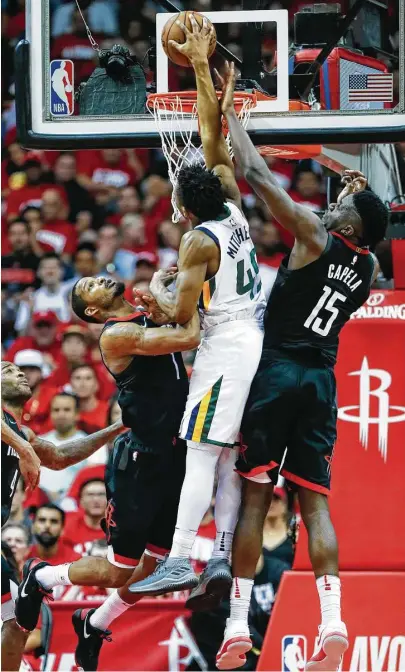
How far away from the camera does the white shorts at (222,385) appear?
22.1 feet

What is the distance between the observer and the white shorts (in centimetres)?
674

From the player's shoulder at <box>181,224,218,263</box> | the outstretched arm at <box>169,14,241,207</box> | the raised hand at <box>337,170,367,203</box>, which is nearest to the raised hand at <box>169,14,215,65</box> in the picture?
the outstretched arm at <box>169,14,241,207</box>

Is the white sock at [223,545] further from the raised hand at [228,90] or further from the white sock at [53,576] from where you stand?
the raised hand at [228,90]

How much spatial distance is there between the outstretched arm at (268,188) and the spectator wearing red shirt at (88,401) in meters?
3.82

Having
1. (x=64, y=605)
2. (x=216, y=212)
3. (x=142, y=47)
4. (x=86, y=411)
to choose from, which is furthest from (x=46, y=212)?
(x=216, y=212)

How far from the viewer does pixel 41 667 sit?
9117 mm

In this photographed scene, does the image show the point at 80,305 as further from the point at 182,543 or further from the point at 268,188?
the point at 182,543

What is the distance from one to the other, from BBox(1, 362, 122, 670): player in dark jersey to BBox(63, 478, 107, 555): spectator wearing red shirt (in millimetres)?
1199

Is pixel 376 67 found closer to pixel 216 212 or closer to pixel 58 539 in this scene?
pixel 216 212

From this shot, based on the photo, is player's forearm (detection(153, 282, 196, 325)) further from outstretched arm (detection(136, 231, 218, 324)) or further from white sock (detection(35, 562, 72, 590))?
white sock (detection(35, 562, 72, 590))

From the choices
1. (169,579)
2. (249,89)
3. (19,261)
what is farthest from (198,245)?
(19,261)

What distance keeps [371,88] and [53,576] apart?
328 cm

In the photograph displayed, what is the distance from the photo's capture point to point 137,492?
23.2ft

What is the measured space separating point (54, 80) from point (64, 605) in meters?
3.66
